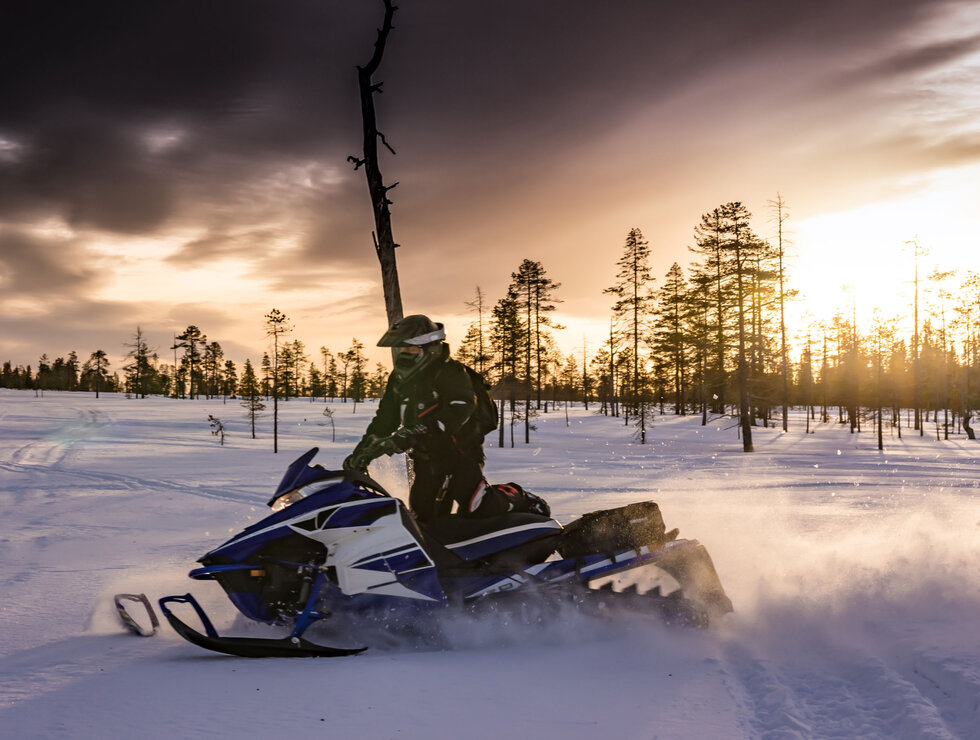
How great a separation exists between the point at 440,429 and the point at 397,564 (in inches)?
37.8

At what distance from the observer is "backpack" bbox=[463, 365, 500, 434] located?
4.64m

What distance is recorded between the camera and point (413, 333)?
461cm

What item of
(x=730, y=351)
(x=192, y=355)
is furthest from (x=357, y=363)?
(x=730, y=351)

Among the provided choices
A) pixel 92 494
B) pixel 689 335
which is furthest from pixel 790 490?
pixel 689 335

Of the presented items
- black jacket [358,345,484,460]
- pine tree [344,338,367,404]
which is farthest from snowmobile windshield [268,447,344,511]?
pine tree [344,338,367,404]

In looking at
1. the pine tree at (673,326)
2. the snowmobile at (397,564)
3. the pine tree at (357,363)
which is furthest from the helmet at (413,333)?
the pine tree at (357,363)

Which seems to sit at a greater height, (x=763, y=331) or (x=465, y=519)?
(x=763, y=331)

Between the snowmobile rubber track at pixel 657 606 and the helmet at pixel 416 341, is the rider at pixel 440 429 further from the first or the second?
the snowmobile rubber track at pixel 657 606

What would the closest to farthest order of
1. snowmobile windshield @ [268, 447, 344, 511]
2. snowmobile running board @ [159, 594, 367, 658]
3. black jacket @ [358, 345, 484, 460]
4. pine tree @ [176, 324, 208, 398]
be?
snowmobile running board @ [159, 594, 367, 658] → snowmobile windshield @ [268, 447, 344, 511] → black jacket @ [358, 345, 484, 460] → pine tree @ [176, 324, 208, 398]

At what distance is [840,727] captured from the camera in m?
2.98

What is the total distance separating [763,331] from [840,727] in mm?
45451

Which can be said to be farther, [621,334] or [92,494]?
[621,334]

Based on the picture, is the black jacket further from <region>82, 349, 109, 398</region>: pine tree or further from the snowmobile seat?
<region>82, 349, 109, 398</region>: pine tree

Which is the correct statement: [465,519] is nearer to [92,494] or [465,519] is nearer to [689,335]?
[92,494]
